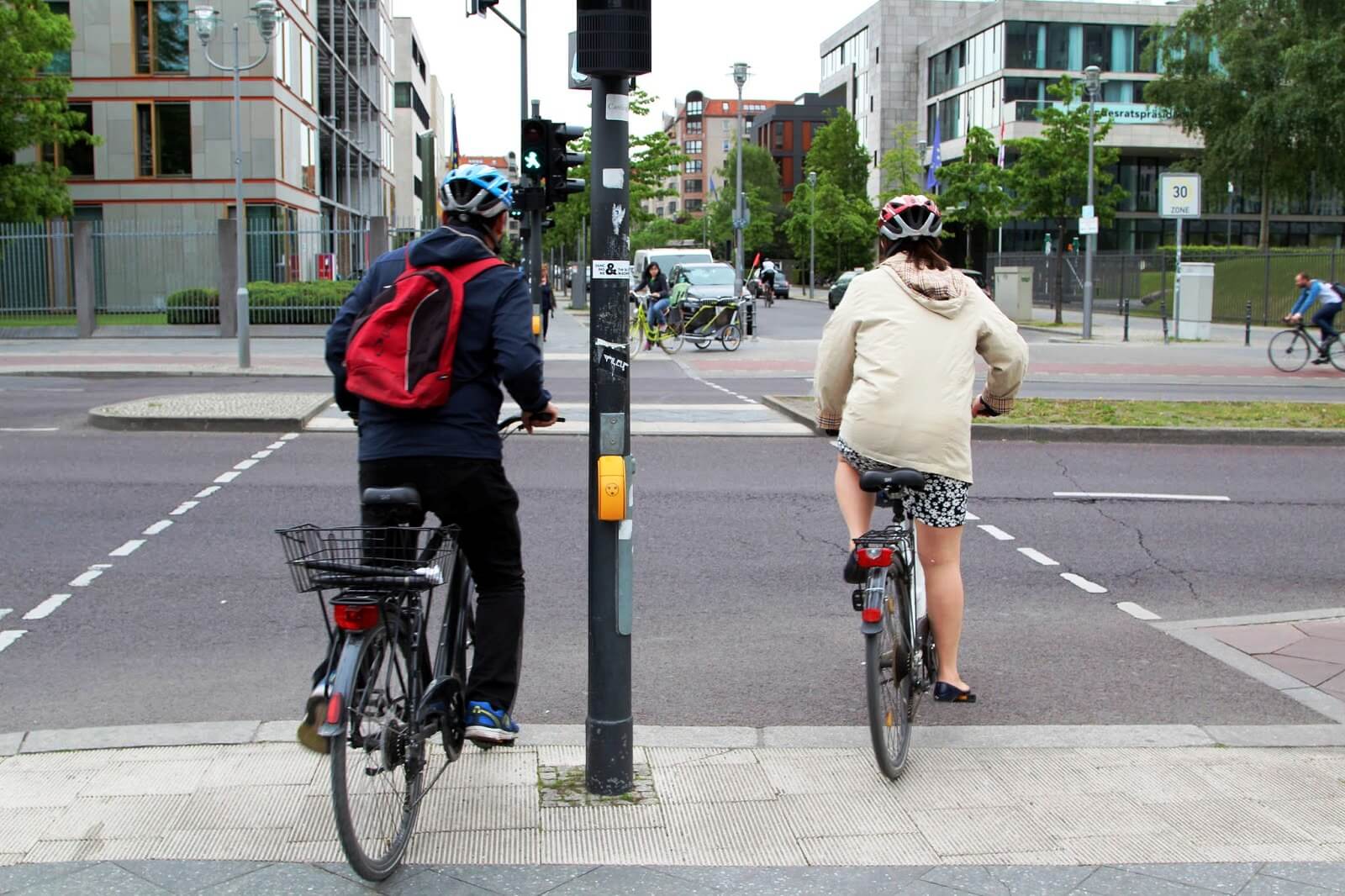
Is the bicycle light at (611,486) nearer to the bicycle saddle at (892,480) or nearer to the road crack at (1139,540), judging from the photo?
the bicycle saddle at (892,480)

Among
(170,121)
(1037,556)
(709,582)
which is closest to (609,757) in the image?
(709,582)

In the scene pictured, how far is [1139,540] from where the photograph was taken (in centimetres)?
888

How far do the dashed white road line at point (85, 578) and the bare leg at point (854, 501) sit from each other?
14.3 ft

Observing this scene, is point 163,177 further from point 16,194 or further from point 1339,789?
point 1339,789

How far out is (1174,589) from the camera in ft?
24.9

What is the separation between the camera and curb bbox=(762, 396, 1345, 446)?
44.1 ft

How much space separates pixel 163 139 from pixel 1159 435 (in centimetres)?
3723

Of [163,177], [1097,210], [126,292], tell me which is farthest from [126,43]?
[1097,210]

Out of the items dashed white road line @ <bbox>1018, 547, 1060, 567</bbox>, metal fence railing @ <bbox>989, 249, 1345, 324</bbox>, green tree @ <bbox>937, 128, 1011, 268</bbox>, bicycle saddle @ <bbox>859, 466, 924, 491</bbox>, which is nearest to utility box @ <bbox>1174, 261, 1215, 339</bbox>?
metal fence railing @ <bbox>989, 249, 1345, 324</bbox>

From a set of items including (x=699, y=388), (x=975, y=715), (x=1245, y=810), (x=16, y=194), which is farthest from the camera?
(x=16, y=194)

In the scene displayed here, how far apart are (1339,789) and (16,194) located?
40.9 meters

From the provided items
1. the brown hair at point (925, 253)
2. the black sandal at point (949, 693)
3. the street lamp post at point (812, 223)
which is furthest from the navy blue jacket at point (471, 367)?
the street lamp post at point (812, 223)

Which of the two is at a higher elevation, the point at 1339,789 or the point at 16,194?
the point at 16,194

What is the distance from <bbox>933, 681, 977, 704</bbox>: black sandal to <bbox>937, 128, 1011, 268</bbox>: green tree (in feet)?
130
